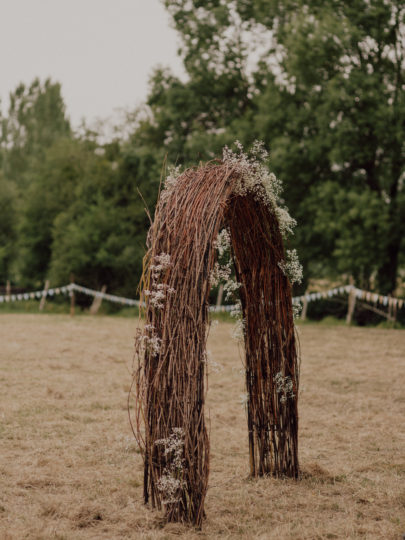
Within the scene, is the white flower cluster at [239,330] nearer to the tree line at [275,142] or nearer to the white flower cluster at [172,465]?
the white flower cluster at [172,465]

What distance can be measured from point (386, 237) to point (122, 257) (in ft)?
38.7

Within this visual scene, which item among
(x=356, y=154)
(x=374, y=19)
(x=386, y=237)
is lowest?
(x=386, y=237)

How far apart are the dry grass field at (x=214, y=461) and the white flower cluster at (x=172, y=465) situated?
0.20 metres

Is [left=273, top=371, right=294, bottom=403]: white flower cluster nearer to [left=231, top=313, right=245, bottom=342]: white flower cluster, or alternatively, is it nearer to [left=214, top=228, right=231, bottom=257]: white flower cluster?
[left=231, top=313, right=245, bottom=342]: white flower cluster

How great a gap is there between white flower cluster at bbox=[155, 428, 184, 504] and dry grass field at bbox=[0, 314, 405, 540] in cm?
20

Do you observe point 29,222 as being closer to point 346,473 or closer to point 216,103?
point 216,103

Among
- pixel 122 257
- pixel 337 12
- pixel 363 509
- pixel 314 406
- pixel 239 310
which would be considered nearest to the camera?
pixel 363 509

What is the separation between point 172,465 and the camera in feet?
10.1

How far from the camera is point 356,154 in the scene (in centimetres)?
1608

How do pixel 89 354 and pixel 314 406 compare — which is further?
pixel 89 354

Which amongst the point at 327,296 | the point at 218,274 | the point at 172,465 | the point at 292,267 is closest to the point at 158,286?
the point at 218,274

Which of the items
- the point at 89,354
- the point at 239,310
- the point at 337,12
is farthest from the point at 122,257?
the point at 239,310

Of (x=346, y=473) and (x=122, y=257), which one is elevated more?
(x=122, y=257)

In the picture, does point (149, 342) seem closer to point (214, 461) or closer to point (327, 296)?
point (214, 461)
